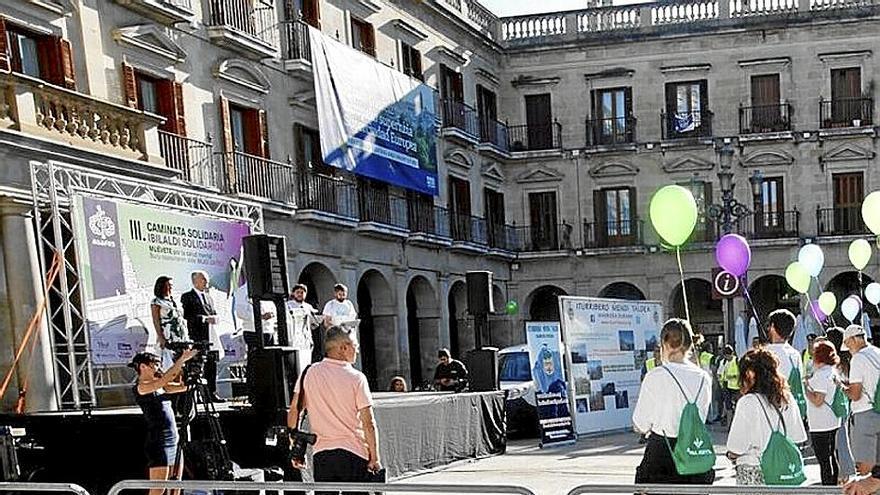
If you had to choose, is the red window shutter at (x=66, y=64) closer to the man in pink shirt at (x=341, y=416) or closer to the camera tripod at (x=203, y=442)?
the camera tripod at (x=203, y=442)

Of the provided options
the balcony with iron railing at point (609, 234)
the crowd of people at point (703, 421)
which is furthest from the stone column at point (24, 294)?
the balcony with iron railing at point (609, 234)

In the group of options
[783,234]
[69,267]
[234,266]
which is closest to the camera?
[69,267]

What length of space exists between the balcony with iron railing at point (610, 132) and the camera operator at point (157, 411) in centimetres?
2411

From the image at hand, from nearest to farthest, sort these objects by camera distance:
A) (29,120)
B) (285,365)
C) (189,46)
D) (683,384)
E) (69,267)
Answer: (683,384) → (285,365) → (69,267) → (29,120) → (189,46)

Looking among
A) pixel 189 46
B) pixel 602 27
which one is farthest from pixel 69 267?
pixel 602 27

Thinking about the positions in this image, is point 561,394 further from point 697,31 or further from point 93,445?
point 697,31

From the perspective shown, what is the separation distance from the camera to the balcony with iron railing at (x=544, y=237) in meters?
30.1

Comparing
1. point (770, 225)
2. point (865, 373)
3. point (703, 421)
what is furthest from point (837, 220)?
point (703, 421)

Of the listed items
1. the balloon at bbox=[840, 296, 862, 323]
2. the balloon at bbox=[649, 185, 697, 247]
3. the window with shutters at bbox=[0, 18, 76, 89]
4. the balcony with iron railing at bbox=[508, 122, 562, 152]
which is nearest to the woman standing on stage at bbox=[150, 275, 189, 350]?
the balloon at bbox=[649, 185, 697, 247]

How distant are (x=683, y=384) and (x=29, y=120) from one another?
28.8ft

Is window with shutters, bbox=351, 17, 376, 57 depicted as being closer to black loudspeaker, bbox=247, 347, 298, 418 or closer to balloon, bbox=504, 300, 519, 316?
balloon, bbox=504, 300, 519, 316

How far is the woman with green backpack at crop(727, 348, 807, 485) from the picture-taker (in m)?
5.31

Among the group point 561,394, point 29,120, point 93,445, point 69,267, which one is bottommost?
point 561,394

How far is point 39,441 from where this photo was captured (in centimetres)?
895
